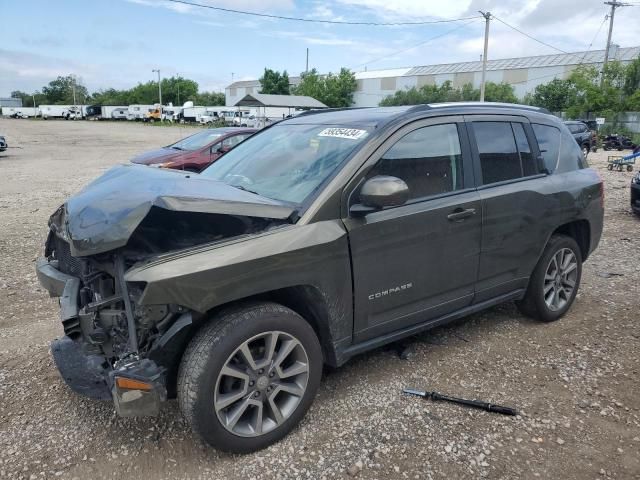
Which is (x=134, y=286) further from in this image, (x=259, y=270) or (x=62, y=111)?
(x=62, y=111)

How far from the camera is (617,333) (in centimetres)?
434

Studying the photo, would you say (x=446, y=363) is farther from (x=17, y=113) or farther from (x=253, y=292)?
(x=17, y=113)

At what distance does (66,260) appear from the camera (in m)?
3.23

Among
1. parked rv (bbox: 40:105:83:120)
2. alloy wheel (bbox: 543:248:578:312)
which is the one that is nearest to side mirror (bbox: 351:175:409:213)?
alloy wheel (bbox: 543:248:578:312)

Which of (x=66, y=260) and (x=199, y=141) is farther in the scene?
(x=199, y=141)

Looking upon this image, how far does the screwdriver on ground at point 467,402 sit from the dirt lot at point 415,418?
56mm

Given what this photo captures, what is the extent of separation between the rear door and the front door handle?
151mm

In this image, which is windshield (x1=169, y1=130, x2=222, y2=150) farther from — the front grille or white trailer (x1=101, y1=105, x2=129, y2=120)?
white trailer (x1=101, y1=105, x2=129, y2=120)

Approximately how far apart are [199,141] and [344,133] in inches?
384

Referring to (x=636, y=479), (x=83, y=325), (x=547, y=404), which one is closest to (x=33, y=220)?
(x=83, y=325)

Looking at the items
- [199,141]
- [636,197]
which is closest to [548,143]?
[636,197]

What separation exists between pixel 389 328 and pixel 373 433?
66 centimetres

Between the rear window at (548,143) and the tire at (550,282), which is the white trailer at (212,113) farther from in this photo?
the tire at (550,282)

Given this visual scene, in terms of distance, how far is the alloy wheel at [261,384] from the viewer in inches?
105
